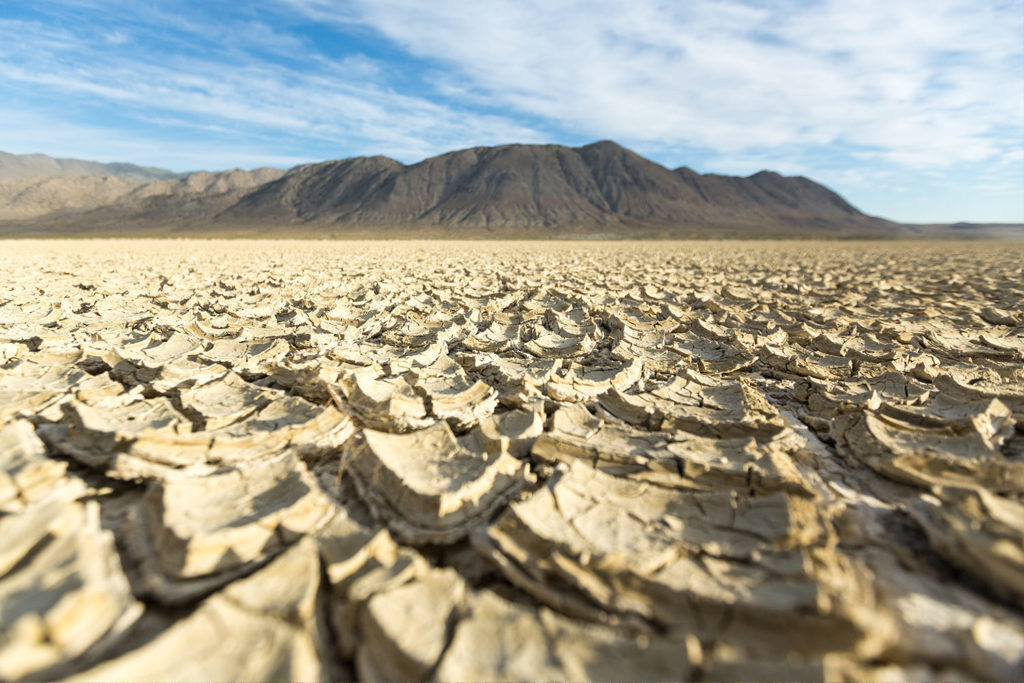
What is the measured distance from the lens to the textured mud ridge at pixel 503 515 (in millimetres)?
801

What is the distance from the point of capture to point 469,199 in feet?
292

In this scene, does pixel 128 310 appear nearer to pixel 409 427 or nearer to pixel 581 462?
pixel 409 427

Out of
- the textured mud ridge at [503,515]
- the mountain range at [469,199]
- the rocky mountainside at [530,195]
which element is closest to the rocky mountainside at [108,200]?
the mountain range at [469,199]

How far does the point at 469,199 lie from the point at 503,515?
92.1m

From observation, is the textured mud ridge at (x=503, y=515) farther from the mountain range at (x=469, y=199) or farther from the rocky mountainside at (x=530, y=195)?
the rocky mountainside at (x=530, y=195)

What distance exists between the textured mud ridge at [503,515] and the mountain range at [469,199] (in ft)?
234

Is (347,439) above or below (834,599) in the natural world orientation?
below

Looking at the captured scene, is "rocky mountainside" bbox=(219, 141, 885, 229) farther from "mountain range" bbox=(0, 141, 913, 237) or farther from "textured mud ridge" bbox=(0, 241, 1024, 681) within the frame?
"textured mud ridge" bbox=(0, 241, 1024, 681)

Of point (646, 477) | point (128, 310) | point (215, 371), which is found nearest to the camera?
point (646, 477)

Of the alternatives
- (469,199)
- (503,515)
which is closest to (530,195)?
(469,199)

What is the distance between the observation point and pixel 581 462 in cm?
142

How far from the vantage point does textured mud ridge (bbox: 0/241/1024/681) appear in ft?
2.63

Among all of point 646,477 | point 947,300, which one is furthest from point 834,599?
point 947,300

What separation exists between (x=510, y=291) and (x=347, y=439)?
13.1 ft
